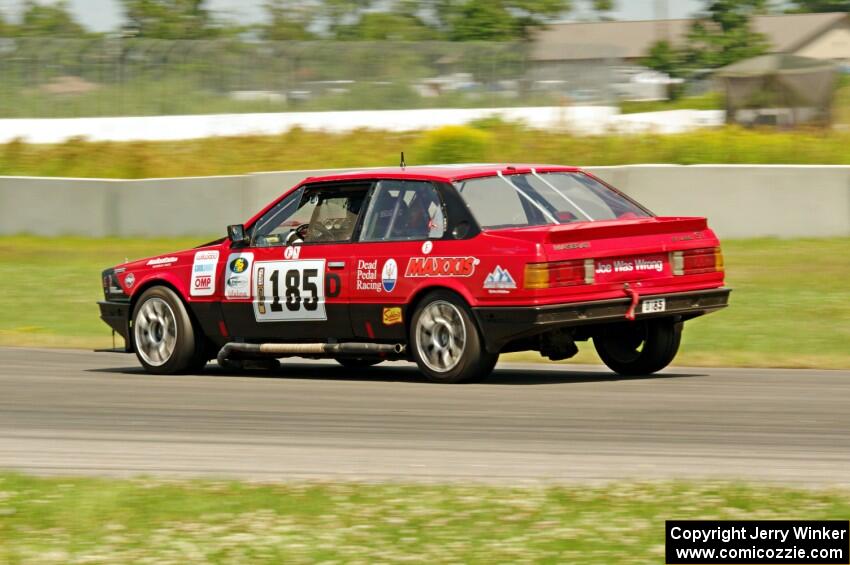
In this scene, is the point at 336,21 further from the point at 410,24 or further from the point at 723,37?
the point at 723,37

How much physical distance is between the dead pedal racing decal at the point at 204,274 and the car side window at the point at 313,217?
39 cm

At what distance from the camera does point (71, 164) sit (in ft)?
107

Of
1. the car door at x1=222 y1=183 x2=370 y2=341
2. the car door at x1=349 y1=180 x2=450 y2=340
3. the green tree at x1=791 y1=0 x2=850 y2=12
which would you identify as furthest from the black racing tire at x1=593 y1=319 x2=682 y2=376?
the green tree at x1=791 y1=0 x2=850 y2=12

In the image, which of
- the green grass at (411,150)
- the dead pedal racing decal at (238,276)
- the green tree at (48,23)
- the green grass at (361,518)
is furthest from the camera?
the green tree at (48,23)

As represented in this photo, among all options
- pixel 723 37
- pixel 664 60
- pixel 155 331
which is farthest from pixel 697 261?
pixel 723 37

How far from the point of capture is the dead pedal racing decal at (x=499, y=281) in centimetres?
1030

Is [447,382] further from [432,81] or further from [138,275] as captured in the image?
[432,81]

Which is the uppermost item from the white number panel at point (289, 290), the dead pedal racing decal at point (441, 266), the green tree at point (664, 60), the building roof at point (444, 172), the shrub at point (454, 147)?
the green tree at point (664, 60)

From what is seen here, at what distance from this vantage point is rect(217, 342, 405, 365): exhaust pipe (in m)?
11.1

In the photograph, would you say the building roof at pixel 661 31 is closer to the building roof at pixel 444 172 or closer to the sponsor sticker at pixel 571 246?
the building roof at pixel 444 172

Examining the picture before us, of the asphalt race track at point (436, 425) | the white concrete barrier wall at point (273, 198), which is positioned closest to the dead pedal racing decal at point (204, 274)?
the asphalt race track at point (436, 425)

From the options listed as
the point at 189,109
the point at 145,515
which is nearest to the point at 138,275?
the point at 145,515

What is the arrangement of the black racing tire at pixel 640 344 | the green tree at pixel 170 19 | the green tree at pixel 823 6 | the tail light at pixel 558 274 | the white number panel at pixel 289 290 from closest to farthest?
the tail light at pixel 558 274 < the black racing tire at pixel 640 344 < the white number panel at pixel 289 290 < the green tree at pixel 170 19 < the green tree at pixel 823 6

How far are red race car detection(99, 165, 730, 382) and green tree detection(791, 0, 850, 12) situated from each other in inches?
4249
